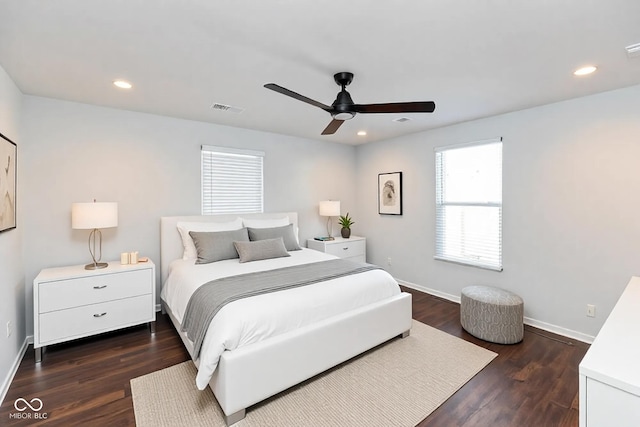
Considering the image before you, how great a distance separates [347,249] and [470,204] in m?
2.01

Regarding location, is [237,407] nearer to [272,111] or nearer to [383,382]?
[383,382]

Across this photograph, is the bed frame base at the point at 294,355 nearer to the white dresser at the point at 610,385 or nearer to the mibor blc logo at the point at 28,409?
the mibor blc logo at the point at 28,409

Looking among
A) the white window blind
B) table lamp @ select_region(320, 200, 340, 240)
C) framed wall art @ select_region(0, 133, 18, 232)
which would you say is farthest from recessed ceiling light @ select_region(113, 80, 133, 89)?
table lamp @ select_region(320, 200, 340, 240)

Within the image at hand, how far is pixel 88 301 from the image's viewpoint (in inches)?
109

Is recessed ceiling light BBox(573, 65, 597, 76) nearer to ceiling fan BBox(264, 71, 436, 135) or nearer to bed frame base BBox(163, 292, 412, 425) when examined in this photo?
ceiling fan BBox(264, 71, 436, 135)

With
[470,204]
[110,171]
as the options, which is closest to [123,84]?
[110,171]

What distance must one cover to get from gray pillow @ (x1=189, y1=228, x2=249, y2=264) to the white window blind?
71cm

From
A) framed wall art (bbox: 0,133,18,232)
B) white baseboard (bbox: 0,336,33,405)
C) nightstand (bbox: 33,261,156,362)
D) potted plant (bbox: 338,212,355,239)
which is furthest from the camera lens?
potted plant (bbox: 338,212,355,239)

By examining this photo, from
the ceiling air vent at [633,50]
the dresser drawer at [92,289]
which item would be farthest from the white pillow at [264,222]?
the ceiling air vent at [633,50]

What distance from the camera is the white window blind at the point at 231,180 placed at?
404 centimetres

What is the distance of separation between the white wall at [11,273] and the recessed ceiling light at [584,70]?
4518mm

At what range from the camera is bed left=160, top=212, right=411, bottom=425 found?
1896 mm

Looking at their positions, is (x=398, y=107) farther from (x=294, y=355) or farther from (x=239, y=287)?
(x=294, y=355)

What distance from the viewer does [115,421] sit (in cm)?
189
